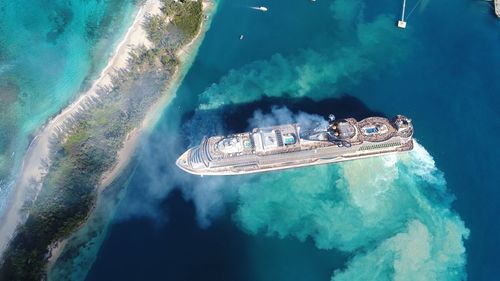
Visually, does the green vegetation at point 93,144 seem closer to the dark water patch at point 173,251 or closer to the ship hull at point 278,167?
the dark water patch at point 173,251

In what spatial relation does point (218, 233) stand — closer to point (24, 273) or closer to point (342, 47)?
point (24, 273)

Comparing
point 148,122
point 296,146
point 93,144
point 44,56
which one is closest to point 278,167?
point 296,146

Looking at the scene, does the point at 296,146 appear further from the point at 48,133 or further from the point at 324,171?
the point at 48,133

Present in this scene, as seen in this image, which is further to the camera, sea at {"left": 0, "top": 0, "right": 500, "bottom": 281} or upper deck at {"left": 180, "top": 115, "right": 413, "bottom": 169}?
upper deck at {"left": 180, "top": 115, "right": 413, "bottom": 169}

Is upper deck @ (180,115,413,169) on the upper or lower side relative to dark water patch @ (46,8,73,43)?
lower

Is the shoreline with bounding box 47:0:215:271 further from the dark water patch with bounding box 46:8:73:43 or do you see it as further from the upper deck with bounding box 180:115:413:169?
the dark water patch with bounding box 46:8:73:43

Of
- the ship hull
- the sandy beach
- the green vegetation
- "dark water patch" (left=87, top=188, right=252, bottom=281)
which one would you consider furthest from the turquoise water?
the ship hull
